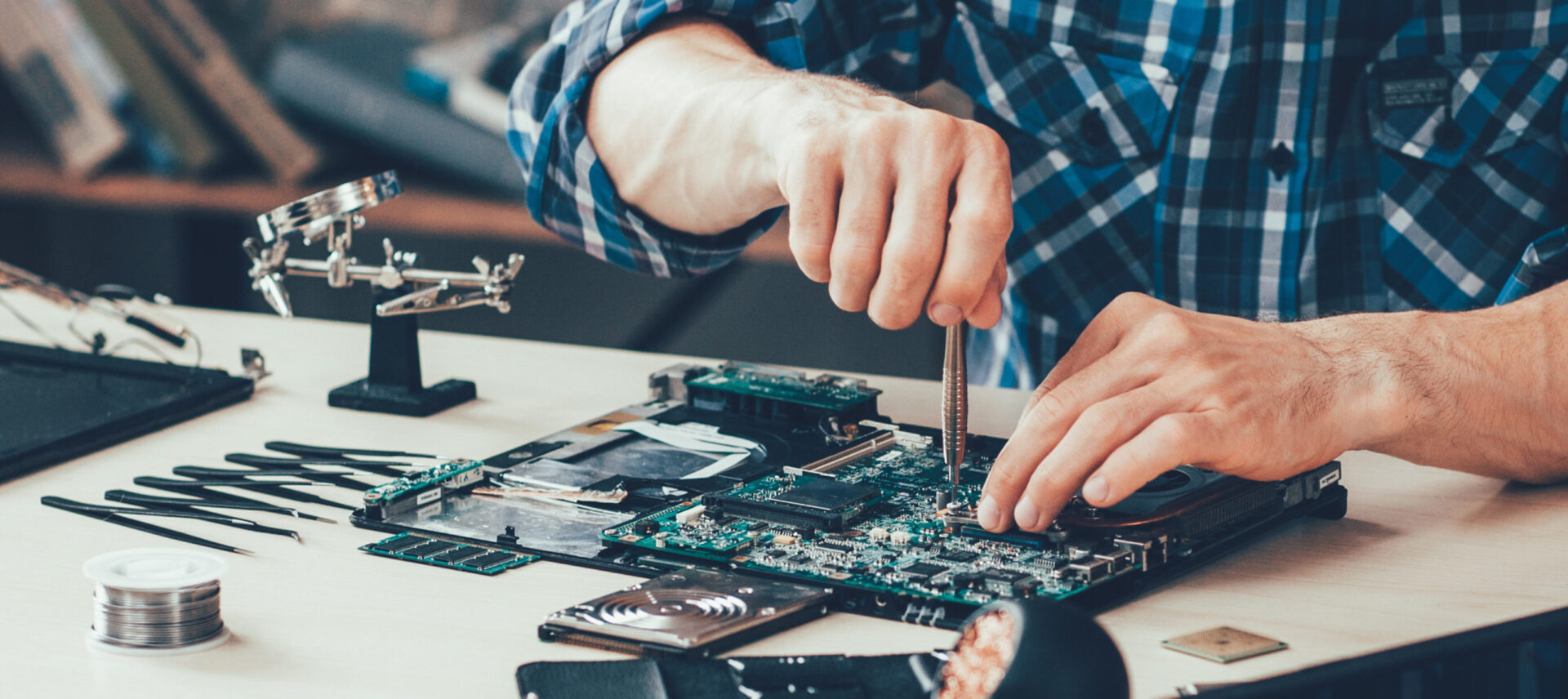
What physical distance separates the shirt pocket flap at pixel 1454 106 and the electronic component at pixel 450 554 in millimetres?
913

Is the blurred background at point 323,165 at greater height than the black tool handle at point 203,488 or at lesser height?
greater

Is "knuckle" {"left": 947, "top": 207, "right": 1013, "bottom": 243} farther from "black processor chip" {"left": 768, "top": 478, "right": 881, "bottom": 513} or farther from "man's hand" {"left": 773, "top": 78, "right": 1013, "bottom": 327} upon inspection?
"black processor chip" {"left": 768, "top": 478, "right": 881, "bottom": 513}

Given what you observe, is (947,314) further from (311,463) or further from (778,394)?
(311,463)

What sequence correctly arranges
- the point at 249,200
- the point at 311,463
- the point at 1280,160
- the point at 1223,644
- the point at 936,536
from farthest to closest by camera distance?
1. the point at 249,200
2. the point at 1280,160
3. the point at 311,463
4. the point at 936,536
5. the point at 1223,644

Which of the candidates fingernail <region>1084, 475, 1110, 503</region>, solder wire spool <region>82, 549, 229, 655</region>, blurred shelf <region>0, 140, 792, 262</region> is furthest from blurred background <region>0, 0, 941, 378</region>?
solder wire spool <region>82, 549, 229, 655</region>

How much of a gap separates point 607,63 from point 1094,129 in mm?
480

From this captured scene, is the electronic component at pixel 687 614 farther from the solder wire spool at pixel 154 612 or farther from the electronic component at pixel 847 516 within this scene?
the solder wire spool at pixel 154 612


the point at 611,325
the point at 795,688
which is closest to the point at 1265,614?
the point at 795,688

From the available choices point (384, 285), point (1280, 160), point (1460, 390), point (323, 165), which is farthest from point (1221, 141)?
point (323, 165)

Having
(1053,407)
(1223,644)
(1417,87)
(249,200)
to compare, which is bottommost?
(1223,644)

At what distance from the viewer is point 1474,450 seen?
1038 mm

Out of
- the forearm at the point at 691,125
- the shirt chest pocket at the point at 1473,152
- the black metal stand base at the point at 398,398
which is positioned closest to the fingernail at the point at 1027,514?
the forearm at the point at 691,125

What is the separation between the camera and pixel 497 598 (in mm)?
853

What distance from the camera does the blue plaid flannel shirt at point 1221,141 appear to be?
1350mm
